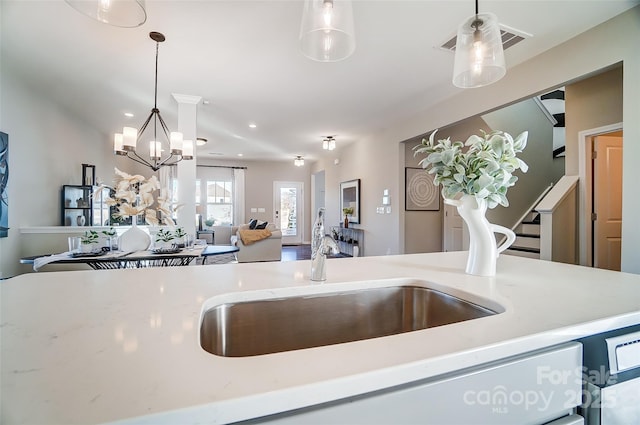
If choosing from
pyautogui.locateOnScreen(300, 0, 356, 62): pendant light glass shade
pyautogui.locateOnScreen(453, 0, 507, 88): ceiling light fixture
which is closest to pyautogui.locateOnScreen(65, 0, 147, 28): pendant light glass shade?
pyautogui.locateOnScreen(300, 0, 356, 62): pendant light glass shade

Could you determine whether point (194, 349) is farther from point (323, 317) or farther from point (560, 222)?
point (560, 222)

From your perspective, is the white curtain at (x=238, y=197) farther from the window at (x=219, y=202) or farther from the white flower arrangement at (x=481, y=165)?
the white flower arrangement at (x=481, y=165)

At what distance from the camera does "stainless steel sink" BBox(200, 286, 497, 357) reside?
91cm

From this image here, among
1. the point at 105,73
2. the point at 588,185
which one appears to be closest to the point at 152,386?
the point at 105,73

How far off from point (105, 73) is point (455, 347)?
14.0 feet

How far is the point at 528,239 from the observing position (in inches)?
184

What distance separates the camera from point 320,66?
3090 mm

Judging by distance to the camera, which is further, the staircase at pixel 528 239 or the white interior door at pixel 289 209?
the white interior door at pixel 289 209

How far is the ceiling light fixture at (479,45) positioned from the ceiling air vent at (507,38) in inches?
46.8

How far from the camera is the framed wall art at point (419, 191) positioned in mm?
5188

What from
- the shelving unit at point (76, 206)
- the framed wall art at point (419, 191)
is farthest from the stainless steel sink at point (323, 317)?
the shelving unit at point (76, 206)

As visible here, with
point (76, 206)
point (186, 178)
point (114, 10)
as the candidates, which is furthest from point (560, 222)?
point (76, 206)

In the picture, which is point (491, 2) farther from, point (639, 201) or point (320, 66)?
point (639, 201)

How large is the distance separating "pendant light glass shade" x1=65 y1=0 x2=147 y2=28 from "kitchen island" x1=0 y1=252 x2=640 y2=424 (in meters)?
1.11
